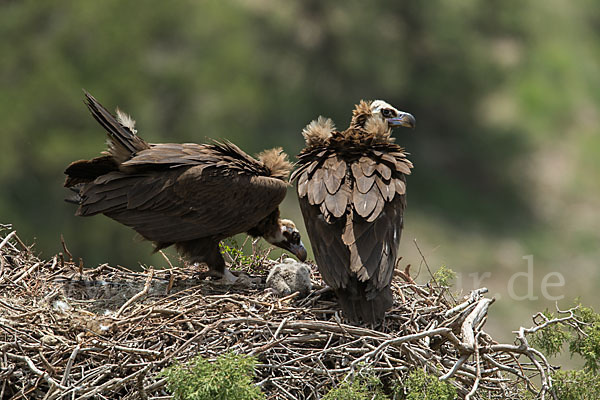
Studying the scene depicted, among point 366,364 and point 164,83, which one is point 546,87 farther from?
point 366,364

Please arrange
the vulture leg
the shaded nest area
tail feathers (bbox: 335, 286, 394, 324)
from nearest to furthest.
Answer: the shaded nest area
tail feathers (bbox: 335, 286, 394, 324)
the vulture leg

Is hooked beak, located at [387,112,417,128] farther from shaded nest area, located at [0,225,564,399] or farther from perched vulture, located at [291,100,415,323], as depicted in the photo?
shaded nest area, located at [0,225,564,399]

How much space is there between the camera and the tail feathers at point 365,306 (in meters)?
5.32

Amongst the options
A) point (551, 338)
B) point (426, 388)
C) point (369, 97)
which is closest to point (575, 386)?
point (551, 338)

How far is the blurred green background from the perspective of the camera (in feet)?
60.7

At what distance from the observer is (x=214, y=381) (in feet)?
14.3

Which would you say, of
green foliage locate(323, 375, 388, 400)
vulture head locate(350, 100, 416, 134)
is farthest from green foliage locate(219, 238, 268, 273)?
green foliage locate(323, 375, 388, 400)

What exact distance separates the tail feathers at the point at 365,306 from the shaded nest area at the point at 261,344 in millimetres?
Answer: 77

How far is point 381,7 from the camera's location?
992 inches

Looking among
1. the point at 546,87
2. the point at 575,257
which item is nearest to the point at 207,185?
the point at 575,257

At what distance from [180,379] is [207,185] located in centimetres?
201

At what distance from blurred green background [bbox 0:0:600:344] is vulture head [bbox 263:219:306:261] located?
9012 mm

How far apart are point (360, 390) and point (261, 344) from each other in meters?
0.69

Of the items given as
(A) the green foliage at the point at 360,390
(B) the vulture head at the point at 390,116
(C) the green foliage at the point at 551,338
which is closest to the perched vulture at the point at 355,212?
(A) the green foliage at the point at 360,390
